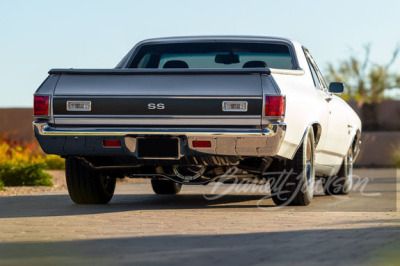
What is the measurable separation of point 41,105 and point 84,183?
134 centimetres

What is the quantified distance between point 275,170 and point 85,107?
7.53 ft

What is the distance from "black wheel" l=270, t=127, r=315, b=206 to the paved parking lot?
0.47 feet

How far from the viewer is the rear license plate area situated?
9430mm

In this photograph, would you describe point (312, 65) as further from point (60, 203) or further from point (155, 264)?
point (155, 264)

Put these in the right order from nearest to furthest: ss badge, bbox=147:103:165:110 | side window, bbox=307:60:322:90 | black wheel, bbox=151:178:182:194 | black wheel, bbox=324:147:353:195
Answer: ss badge, bbox=147:103:165:110 < side window, bbox=307:60:322:90 < black wheel, bbox=151:178:182:194 < black wheel, bbox=324:147:353:195

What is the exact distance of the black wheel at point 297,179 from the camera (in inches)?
400

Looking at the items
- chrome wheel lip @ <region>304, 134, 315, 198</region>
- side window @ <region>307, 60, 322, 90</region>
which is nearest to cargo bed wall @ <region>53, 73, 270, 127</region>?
chrome wheel lip @ <region>304, 134, 315, 198</region>

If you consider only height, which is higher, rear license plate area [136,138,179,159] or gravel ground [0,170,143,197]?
rear license plate area [136,138,179,159]

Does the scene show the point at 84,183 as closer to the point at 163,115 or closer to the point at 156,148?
the point at 156,148

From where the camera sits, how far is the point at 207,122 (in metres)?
9.28

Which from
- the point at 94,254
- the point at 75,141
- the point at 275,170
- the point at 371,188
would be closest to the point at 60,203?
the point at 75,141

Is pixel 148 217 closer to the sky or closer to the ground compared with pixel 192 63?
closer to the ground

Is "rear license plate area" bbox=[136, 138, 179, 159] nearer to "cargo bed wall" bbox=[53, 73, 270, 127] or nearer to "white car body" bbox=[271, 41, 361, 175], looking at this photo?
"cargo bed wall" bbox=[53, 73, 270, 127]

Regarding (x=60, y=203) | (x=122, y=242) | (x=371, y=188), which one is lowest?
(x=371, y=188)
